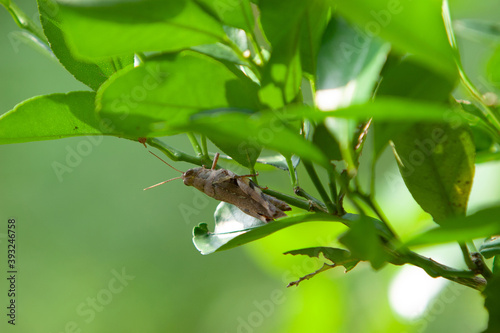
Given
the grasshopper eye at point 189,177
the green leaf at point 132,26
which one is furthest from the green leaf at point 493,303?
the grasshopper eye at point 189,177

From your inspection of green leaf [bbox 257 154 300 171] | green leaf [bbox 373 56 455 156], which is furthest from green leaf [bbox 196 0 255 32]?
green leaf [bbox 257 154 300 171]

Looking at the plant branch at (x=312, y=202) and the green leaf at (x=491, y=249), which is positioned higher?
the plant branch at (x=312, y=202)

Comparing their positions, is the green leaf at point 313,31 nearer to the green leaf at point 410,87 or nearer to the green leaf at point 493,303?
the green leaf at point 410,87

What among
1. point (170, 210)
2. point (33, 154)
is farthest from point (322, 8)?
point (33, 154)

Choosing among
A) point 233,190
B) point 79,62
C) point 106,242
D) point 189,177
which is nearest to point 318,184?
point 79,62

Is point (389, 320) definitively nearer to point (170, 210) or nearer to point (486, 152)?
point (486, 152)

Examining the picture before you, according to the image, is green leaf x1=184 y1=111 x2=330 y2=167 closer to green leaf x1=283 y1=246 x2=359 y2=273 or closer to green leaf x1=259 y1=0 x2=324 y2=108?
green leaf x1=259 y1=0 x2=324 y2=108
